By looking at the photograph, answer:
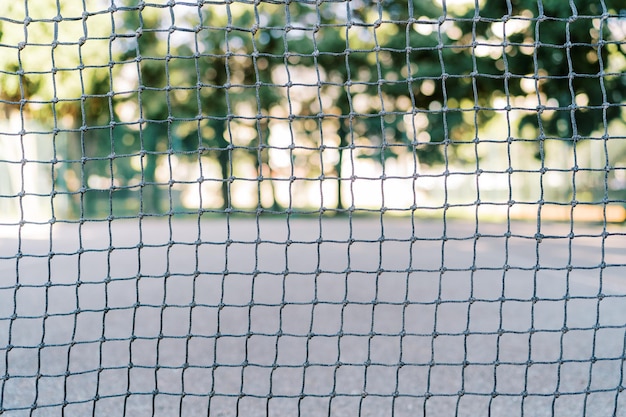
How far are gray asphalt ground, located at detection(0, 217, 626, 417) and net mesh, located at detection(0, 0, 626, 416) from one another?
0.07ft

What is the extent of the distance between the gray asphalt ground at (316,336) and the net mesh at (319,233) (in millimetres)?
21

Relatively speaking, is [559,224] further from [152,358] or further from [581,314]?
[152,358]

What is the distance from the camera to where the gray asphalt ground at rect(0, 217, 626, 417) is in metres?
2.25

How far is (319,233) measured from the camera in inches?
89.6

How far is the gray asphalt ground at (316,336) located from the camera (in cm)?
225

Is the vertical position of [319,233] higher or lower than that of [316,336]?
higher

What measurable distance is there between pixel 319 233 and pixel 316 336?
406 millimetres

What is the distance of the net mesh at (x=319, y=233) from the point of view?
2.24 meters

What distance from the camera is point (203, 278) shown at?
19.4 ft

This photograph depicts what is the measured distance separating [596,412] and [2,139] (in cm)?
1223

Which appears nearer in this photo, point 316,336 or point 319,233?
point 319,233

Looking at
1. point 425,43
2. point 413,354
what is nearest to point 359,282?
point 413,354

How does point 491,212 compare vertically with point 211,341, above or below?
below

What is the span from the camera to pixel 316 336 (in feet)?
8.04
